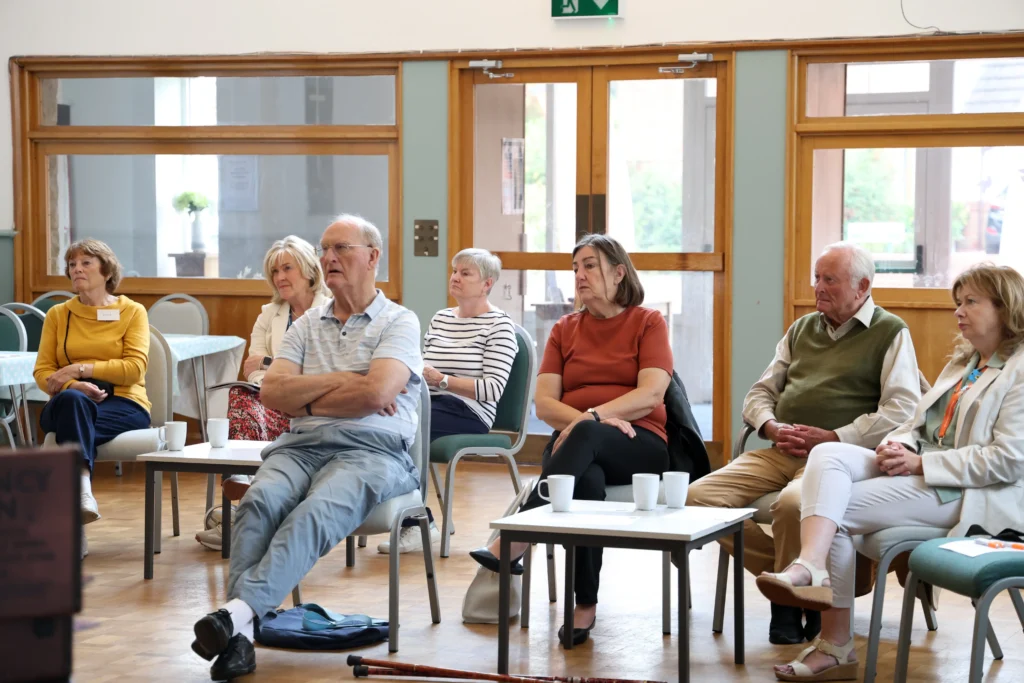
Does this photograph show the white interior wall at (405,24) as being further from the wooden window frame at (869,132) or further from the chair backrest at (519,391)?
the chair backrest at (519,391)

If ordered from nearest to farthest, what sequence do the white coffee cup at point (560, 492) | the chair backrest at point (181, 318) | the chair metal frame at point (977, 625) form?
the chair metal frame at point (977, 625)
the white coffee cup at point (560, 492)
the chair backrest at point (181, 318)

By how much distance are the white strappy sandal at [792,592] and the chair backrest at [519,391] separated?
186cm

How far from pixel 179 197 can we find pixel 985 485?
5.27 meters

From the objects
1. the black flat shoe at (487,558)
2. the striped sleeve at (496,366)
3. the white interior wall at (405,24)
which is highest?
the white interior wall at (405,24)

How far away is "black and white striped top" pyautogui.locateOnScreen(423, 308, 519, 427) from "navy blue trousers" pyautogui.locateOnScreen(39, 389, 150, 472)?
1132mm

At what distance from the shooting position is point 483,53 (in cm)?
660

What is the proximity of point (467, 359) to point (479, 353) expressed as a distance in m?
0.05

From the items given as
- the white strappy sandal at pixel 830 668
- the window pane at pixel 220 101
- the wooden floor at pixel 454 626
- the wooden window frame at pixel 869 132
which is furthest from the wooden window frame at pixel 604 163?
the white strappy sandal at pixel 830 668

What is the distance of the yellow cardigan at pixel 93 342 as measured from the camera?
4.64 m

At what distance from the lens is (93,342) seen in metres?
4.66

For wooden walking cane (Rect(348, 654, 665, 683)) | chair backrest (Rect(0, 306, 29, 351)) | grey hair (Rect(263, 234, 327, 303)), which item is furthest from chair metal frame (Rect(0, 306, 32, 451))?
wooden walking cane (Rect(348, 654, 665, 683))

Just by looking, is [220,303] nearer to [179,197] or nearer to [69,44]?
[179,197]

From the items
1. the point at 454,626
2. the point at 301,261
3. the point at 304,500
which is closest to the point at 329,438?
the point at 304,500

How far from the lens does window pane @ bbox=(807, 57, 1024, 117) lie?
6.05 m
